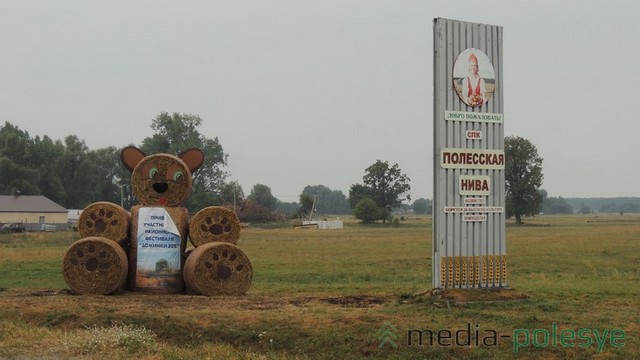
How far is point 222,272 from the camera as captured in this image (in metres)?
15.0

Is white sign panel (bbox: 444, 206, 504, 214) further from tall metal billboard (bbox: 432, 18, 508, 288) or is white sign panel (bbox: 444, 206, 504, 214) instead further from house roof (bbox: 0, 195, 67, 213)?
house roof (bbox: 0, 195, 67, 213)

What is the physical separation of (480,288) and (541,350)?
4.57 metres

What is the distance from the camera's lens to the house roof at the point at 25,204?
280ft

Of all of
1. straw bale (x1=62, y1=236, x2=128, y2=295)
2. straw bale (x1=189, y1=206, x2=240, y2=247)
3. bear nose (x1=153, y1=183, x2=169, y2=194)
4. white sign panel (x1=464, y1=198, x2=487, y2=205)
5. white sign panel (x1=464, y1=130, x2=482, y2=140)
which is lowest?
straw bale (x1=62, y1=236, x2=128, y2=295)

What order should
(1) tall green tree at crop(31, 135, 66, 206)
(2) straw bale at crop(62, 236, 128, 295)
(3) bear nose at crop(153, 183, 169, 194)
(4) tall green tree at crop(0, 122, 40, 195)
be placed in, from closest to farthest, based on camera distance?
(2) straw bale at crop(62, 236, 128, 295)
(3) bear nose at crop(153, 183, 169, 194)
(4) tall green tree at crop(0, 122, 40, 195)
(1) tall green tree at crop(31, 135, 66, 206)

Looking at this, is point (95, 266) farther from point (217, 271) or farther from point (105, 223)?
point (217, 271)

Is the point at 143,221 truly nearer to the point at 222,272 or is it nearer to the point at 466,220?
the point at 222,272

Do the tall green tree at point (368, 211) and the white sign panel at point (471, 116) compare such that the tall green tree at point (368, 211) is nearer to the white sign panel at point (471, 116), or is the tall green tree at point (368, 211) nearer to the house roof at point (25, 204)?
the house roof at point (25, 204)

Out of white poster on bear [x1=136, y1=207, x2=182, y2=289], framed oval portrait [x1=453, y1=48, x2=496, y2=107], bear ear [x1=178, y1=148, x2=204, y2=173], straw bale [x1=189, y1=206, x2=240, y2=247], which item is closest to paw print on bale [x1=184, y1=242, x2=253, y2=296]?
white poster on bear [x1=136, y1=207, x2=182, y2=289]

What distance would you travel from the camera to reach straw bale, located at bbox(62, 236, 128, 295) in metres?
14.7

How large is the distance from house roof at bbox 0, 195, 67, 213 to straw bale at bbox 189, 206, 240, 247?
75.4 m

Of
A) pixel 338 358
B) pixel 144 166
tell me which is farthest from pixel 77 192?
pixel 338 358

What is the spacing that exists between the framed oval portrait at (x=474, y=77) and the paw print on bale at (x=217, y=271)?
551cm

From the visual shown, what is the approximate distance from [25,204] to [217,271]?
78314 mm
